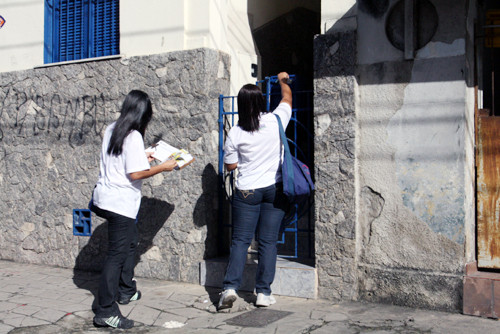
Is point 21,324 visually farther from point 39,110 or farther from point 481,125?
point 481,125

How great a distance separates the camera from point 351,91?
481 centimetres

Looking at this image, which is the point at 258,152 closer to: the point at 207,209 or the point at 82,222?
the point at 207,209

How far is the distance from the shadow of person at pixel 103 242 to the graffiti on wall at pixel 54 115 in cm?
98

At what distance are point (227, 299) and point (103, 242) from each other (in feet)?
7.04

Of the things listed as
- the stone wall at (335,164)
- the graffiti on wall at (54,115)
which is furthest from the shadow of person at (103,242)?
the stone wall at (335,164)

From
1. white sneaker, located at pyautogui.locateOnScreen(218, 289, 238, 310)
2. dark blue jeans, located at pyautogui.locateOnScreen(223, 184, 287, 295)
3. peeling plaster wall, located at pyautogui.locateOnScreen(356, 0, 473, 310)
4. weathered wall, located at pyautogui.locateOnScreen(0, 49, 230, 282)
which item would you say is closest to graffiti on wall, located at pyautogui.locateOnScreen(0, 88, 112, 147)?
weathered wall, located at pyautogui.locateOnScreen(0, 49, 230, 282)

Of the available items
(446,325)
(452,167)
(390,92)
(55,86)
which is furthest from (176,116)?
Answer: (446,325)

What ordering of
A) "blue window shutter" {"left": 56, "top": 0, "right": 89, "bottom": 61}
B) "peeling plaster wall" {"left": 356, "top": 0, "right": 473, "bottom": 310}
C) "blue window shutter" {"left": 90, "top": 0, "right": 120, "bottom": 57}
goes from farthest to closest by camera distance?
"blue window shutter" {"left": 56, "top": 0, "right": 89, "bottom": 61} → "blue window shutter" {"left": 90, "top": 0, "right": 120, "bottom": 57} → "peeling plaster wall" {"left": 356, "top": 0, "right": 473, "bottom": 310}

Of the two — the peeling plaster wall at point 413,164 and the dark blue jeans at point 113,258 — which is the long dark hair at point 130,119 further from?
the peeling plaster wall at point 413,164

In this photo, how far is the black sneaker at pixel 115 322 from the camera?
13.7 ft

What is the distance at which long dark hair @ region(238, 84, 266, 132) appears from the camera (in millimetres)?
4609

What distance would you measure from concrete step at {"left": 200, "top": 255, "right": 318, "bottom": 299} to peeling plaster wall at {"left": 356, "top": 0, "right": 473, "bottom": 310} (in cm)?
43

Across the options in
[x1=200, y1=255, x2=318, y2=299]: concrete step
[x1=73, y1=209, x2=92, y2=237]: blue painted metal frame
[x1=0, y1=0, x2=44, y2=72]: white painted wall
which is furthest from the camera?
[x1=0, y1=0, x2=44, y2=72]: white painted wall

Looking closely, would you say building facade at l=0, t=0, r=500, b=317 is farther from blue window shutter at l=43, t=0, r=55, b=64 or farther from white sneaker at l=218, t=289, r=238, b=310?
white sneaker at l=218, t=289, r=238, b=310
